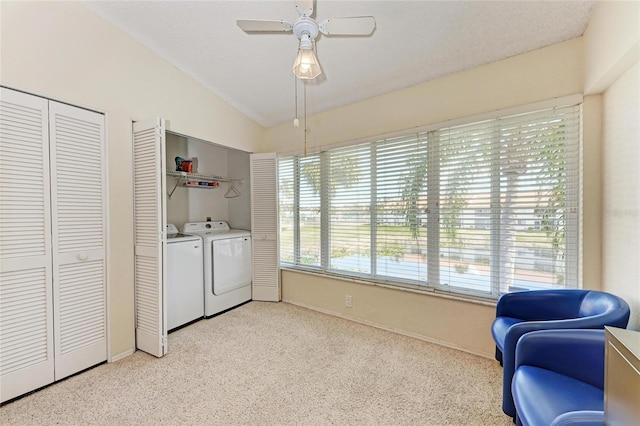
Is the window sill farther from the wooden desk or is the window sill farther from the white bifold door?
the white bifold door

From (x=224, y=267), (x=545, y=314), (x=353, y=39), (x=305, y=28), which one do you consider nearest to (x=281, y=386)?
(x=224, y=267)

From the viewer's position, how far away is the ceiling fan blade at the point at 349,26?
1575 millimetres

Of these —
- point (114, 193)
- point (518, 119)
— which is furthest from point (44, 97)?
point (518, 119)

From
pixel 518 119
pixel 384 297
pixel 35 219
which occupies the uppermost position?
pixel 518 119

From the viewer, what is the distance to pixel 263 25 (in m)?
1.67

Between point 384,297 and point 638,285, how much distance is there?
1.87 meters

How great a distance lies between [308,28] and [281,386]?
2.45m

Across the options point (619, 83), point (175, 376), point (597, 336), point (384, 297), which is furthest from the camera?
point (384, 297)

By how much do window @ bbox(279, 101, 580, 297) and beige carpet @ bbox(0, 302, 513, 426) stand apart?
739mm

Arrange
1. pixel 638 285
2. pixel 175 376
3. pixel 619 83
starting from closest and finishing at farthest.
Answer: pixel 638 285
pixel 619 83
pixel 175 376

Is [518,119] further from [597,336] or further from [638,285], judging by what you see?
[597,336]

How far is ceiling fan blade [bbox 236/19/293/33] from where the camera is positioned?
1638 mm

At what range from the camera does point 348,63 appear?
252cm

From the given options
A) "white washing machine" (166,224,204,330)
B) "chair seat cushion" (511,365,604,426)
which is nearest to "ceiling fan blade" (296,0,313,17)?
"chair seat cushion" (511,365,604,426)
